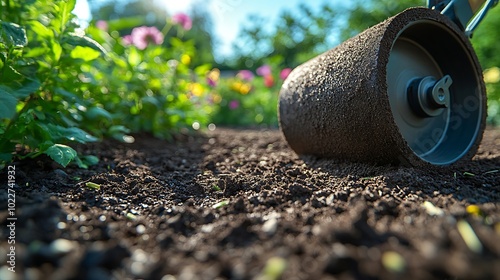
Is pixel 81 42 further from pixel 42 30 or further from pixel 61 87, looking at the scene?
pixel 61 87

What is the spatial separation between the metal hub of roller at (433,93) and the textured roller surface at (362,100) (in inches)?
0.4

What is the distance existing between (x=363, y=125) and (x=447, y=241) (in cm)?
96

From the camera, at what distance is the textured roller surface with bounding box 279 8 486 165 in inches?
66.9

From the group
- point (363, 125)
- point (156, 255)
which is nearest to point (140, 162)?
point (363, 125)

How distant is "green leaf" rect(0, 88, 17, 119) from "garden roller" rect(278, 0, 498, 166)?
136 cm

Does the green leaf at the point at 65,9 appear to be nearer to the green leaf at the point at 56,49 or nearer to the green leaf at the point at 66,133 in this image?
the green leaf at the point at 56,49

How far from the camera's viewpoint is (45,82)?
2.04 m

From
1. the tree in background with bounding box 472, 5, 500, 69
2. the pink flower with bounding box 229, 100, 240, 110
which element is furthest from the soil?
the tree in background with bounding box 472, 5, 500, 69

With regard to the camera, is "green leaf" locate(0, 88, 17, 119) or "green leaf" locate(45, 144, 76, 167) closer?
"green leaf" locate(0, 88, 17, 119)

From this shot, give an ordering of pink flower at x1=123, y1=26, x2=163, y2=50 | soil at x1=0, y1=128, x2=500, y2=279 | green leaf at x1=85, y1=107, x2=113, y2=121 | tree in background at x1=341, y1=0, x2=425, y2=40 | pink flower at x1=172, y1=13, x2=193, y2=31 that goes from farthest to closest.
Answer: tree in background at x1=341, y1=0, x2=425, y2=40 < pink flower at x1=172, y1=13, x2=193, y2=31 < pink flower at x1=123, y1=26, x2=163, y2=50 < green leaf at x1=85, y1=107, x2=113, y2=121 < soil at x1=0, y1=128, x2=500, y2=279

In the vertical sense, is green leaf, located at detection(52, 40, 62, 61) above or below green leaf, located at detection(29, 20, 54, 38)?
below

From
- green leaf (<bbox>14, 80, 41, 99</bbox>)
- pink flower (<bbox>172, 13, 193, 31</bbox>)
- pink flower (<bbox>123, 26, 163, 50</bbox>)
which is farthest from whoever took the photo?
pink flower (<bbox>172, 13, 193, 31</bbox>)

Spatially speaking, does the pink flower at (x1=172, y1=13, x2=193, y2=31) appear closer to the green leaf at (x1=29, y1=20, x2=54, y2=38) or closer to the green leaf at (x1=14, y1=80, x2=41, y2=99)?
the green leaf at (x1=29, y1=20, x2=54, y2=38)

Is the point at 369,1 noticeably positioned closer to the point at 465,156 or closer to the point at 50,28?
the point at 465,156
